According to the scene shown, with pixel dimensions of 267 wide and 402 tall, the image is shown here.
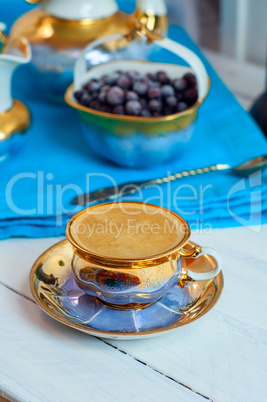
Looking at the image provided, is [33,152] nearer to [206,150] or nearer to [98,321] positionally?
[206,150]

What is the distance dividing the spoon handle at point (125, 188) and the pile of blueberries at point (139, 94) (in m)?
0.08

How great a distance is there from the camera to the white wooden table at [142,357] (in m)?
0.39

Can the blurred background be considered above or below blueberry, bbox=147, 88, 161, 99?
below

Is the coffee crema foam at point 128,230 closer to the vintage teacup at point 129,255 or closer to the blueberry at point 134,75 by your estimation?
the vintage teacup at point 129,255

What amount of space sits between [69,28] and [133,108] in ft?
0.76

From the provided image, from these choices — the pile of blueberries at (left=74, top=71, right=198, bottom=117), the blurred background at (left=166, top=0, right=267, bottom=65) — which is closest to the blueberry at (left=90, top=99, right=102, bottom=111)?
the pile of blueberries at (left=74, top=71, right=198, bottom=117)

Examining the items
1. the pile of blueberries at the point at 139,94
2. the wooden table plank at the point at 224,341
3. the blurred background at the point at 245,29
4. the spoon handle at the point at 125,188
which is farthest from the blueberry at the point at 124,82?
the blurred background at the point at 245,29

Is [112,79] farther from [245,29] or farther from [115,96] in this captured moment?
[245,29]

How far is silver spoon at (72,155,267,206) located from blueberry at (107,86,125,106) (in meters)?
0.10

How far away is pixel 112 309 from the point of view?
1.44ft

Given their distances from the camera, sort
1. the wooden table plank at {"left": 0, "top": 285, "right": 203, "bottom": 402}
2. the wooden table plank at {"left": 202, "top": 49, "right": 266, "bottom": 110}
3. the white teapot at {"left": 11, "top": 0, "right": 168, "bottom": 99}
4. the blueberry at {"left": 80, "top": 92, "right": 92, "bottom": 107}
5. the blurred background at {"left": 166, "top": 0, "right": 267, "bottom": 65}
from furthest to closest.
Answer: the blurred background at {"left": 166, "top": 0, "right": 267, "bottom": 65} < the wooden table plank at {"left": 202, "top": 49, "right": 266, "bottom": 110} < the white teapot at {"left": 11, "top": 0, "right": 168, "bottom": 99} < the blueberry at {"left": 80, "top": 92, "right": 92, "bottom": 107} < the wooden table plank at {"left": 0, "top": 285, "right": 203, "bottom": 402}

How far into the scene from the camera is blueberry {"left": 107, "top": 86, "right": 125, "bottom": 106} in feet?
2.25

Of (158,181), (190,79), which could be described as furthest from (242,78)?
(158,181)

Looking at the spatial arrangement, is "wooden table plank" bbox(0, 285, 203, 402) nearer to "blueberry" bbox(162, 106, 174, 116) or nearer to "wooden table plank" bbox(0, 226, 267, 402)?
"wooden table plank" bbox(0, 226, 267, 402)
